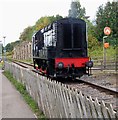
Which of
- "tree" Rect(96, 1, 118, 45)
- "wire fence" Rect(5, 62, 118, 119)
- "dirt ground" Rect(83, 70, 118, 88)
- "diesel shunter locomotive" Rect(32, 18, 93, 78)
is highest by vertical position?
"tree" Rect(96, 1, 118, 45)

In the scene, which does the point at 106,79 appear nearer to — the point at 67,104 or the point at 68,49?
the point at 68,49

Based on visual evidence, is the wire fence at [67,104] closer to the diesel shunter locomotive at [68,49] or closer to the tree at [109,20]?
the diesel shunter locomotive at [68,49]

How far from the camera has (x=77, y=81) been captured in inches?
644

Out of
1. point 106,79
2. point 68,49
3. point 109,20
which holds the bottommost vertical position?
point 106,79

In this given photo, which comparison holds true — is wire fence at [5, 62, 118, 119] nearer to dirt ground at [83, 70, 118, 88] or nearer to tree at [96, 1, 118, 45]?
dirt ground at [83, 70, 118, 88]

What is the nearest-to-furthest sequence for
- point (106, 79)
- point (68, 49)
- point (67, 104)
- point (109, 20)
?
1. point (67, 104)
2. point (68, 49)
3. point (106, 79)
4. point (109, 20)

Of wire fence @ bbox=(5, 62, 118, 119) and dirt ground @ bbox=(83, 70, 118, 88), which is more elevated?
wire fence @ bbox=(5, 62, 118, 119)

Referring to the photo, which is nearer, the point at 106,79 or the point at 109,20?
the point at 106,79

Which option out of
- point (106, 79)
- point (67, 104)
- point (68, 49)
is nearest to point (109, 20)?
point (106, 79)

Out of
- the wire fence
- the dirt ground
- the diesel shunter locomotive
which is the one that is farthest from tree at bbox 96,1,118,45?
the wire fence

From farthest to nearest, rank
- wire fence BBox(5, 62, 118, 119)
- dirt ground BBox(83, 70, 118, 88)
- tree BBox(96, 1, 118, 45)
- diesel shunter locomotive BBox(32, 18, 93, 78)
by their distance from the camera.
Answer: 1. tree BBox(96, 1, 118, 45)
2. diesel shunter locomotive BBox(32, 18, 93, 78)
3. dirt ground BBox(83, 70, 118, 88)
4. wire fence BBox(5, 62, 118, 119)

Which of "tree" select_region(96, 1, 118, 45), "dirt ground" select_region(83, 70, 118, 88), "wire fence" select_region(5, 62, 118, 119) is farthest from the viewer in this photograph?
"tree" select_region(96, 1, 118, 45)

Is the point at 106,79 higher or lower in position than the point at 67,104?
lower

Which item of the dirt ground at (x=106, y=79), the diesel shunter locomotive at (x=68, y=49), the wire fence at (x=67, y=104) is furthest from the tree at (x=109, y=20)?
the wire fence at (x=67, y=104)
